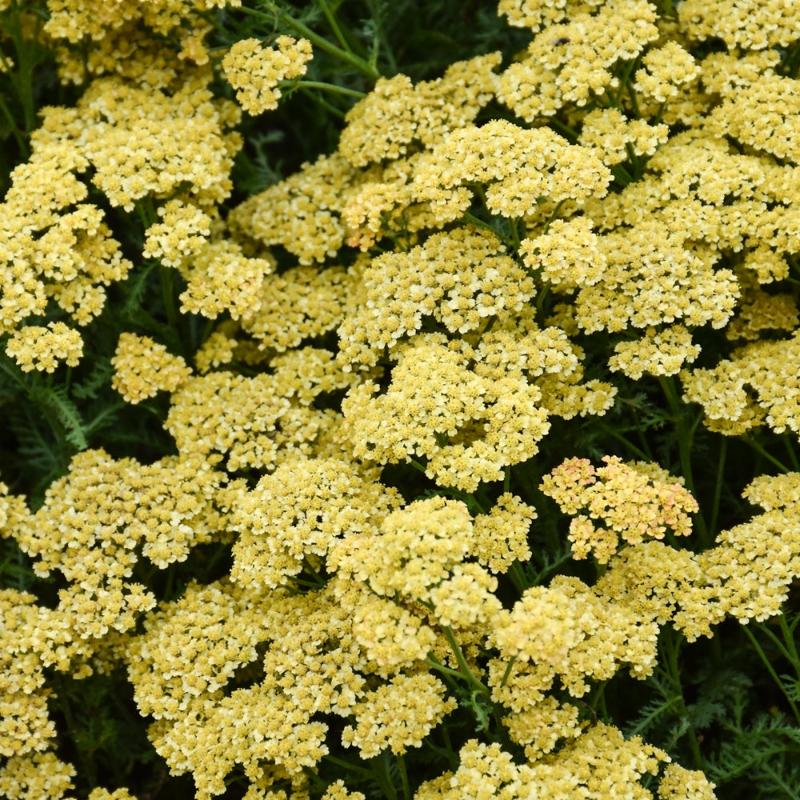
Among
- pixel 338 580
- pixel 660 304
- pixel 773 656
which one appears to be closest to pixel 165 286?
pixel 338 580

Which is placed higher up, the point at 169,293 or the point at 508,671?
the point at 169,293

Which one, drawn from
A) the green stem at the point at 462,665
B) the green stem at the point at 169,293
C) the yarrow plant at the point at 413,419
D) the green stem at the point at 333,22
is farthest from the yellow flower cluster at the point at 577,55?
the green stem at the point at 462,665

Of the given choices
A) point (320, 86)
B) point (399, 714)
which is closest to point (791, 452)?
point (399, 714)

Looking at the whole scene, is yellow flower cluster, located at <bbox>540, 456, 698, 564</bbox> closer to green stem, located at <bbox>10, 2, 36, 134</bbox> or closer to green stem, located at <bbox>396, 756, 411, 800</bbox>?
green stem, located at <bbox>396, 756, 411, 800</bbox>

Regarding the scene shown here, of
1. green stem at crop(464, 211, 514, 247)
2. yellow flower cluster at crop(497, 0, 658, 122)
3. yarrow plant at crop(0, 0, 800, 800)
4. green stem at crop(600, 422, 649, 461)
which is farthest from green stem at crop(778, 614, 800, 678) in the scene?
yellow flower cluster at crop(497, 0, 658, 122)

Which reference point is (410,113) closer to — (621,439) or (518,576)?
(621,439)

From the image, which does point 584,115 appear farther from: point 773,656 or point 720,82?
point 773,656
